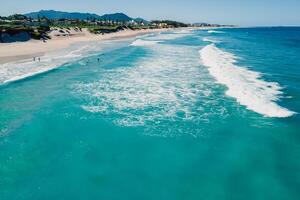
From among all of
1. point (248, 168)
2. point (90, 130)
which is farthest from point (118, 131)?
point (248, 168)

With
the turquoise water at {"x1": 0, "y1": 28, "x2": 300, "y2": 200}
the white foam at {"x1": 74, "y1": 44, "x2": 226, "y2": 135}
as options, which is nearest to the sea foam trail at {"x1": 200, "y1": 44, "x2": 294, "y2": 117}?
the turquoise water at {"x1": 0, "y1": 28, "x2": 300, "y2": 200}

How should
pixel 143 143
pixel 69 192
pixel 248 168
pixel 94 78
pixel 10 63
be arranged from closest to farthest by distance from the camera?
1. pixel 69 192
2. pixel 248 168
3. pixel 143 143
4. pixel 94 78
5. pixel 10 63

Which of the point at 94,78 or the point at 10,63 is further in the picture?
the point at 10,63

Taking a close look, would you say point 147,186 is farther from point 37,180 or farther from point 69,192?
point 37,180

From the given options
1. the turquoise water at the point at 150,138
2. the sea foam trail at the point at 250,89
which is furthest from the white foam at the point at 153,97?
the sea foam trail at the point at 250,89

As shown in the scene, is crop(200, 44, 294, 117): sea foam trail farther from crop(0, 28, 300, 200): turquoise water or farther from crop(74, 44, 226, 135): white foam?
crop(74, 44, 226, 135): white foam

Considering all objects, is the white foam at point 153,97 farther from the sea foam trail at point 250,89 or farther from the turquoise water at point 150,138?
the sea foam trail at point 250,89
